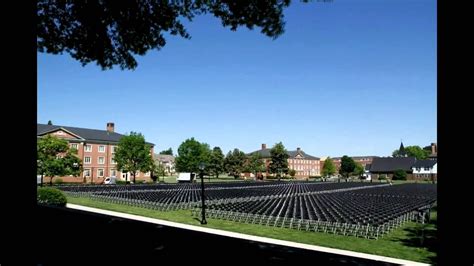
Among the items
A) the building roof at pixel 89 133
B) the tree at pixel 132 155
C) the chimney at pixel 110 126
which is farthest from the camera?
the chimney at pixel 110 126

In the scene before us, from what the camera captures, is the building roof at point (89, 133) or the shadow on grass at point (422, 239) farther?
the building roof at point (89, 133)

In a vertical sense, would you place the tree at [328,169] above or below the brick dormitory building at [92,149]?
below

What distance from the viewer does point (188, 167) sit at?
3499 inches

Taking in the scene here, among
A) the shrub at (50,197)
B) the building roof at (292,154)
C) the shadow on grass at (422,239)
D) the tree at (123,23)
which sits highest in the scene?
the tree at (123,23)

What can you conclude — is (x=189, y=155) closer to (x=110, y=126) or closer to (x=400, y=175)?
(x=110, y=126)

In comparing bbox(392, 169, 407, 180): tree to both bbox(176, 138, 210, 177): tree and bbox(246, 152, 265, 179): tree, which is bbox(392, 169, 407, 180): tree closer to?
bbox(246, 152, 265, 179): tree

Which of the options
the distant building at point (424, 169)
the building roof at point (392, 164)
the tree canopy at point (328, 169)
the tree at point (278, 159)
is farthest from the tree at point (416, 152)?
the tree at point (278, 159)

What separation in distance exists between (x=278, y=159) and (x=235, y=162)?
1221 cm

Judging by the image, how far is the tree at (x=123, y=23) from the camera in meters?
9.28

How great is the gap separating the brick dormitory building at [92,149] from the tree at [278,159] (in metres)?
37.5

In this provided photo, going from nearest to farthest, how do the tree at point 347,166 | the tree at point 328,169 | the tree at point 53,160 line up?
the tree at point 53,160 → the tree at point 347,166 → the tree at point 328,169

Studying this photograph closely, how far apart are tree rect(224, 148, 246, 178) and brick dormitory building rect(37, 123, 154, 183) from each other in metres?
28.2

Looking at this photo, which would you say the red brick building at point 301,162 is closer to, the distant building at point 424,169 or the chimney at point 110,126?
the distant building at point 424,169
